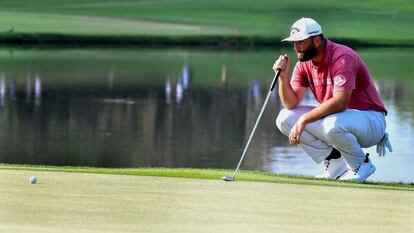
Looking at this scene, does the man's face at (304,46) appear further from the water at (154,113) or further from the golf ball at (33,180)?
the water at (154,113)

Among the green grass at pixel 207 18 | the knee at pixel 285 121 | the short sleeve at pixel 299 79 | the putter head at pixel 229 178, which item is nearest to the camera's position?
the putter head at pixel 229 178

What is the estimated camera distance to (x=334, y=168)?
9.68 meters

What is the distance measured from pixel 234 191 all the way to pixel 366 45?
61435 mm

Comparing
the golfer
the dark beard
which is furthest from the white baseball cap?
the dark beard

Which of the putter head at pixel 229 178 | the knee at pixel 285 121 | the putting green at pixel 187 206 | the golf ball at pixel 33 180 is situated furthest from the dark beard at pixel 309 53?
the golf ball at pixel 33 180

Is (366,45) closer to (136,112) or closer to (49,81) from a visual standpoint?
(49,81)

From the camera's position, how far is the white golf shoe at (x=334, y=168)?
961cm

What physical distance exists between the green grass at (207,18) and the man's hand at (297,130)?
52.1 meters

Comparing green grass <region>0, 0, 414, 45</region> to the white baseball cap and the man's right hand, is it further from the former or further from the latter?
the white baseball cap

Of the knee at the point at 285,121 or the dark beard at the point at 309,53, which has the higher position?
the dark beard at the point at 309,53

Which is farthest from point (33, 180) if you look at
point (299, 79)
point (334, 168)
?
point (334, 168)

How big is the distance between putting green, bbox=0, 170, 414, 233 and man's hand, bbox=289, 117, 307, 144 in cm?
118

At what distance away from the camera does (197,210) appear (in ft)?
21.8

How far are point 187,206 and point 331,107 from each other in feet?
8.57
